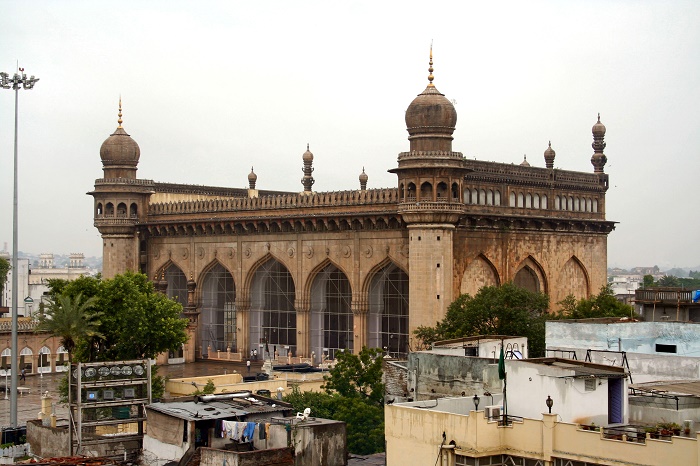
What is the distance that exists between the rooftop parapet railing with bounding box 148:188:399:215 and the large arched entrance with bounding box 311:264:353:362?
289 centimetres

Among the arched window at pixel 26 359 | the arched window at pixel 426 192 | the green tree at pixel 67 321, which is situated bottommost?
the arched window at pixel 26 359

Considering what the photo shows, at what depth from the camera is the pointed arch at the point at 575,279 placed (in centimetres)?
5162

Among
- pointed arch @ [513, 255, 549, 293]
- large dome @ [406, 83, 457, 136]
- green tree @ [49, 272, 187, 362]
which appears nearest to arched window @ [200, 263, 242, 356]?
pointed arch @ [513, 255, 549, 293]

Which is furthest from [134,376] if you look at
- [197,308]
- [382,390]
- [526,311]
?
[197,308]

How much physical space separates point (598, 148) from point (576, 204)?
3.96m

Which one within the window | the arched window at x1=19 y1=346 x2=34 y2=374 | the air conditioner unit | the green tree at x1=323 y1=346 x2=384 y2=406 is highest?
the window

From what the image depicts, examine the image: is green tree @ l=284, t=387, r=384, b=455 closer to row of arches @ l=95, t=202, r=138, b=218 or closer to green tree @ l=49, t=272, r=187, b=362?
green tree @ l=49, t=272, r=187, b=362

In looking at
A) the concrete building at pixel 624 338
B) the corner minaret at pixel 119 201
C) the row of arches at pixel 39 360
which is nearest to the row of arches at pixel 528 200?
the corner minaret at pixel 119 201

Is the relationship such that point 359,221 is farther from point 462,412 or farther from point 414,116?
point 462,412

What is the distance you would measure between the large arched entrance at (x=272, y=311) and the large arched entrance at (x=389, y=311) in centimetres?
515

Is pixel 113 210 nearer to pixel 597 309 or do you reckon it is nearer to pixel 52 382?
pixel 52 382

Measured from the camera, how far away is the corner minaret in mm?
55906

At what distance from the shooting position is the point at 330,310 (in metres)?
51.3

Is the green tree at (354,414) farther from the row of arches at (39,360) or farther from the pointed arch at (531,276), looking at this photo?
the row of arches at (39,360)
